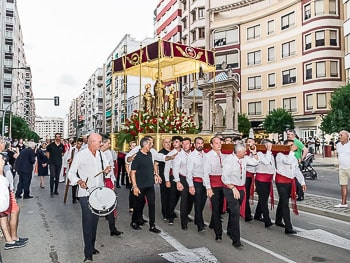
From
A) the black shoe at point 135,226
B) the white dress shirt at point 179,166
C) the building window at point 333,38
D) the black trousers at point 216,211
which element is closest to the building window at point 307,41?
the building window at point 333,38

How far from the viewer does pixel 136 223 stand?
7.12 meters

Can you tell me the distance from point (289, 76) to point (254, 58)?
5.82 m

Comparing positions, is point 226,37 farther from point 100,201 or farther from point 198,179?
point 100,201

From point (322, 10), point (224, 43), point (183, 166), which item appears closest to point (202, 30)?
point (224, 43)

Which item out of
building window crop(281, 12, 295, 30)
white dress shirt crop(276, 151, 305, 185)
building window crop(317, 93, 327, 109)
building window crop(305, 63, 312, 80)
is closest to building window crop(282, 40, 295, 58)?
building window crop(281, 12, 295, 30)

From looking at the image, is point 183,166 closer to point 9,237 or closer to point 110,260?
point 110,260

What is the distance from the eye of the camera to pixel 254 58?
1786 inches

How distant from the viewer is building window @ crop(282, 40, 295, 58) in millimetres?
41122

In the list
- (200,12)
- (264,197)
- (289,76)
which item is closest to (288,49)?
(289,76)

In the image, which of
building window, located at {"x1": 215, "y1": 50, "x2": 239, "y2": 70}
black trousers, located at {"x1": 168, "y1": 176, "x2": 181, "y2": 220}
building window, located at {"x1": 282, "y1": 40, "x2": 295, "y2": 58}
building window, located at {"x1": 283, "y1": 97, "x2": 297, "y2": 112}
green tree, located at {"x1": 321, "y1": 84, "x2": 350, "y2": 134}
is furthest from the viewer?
building window, located at {"x1": 215, "y1": 50, "x2": 239, "y2": 70}

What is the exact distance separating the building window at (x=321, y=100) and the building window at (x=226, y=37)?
1400cm

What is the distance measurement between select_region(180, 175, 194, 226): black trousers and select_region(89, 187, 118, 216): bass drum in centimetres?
218

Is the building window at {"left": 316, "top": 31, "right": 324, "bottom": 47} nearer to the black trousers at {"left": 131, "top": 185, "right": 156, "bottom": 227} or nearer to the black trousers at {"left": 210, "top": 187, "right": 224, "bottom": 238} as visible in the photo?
the black trousers at {"left": 210, "top": 187, "right": 224, "bottom": 238}

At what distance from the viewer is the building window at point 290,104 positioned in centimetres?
4088
